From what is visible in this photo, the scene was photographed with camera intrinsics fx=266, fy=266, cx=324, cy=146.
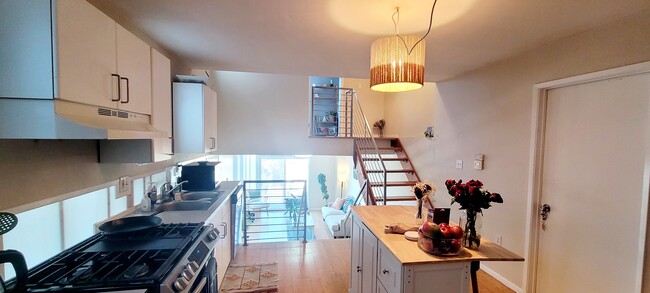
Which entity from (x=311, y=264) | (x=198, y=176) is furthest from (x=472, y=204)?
(x=198, y=176)

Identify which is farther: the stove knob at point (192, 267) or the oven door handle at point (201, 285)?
the oven door handle at point (201, 285)

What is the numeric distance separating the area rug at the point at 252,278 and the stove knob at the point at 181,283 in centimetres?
165

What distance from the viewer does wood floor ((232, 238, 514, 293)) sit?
9.34ft

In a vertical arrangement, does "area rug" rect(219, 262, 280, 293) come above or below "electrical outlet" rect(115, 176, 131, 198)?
below

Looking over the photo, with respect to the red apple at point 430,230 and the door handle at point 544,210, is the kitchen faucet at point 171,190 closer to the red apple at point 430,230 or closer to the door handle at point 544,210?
the red apple at point 430,230

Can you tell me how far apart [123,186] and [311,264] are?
2.29 m

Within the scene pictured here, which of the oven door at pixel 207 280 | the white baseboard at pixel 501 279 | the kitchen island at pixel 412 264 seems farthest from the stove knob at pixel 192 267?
the white baseboard at pixel 501 279

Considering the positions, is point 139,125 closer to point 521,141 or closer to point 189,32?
point 189,32

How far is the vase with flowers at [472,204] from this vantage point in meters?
1.59

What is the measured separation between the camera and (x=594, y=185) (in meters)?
2.05

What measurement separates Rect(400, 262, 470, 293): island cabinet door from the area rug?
5.95ft

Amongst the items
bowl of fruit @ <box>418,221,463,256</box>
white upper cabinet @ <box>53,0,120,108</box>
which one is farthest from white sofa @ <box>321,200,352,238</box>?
white upper cabinet @ <box>53,0,120,108</box>

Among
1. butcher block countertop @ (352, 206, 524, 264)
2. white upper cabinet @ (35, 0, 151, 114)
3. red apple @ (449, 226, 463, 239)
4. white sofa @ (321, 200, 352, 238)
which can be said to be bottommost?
white sofa @ (321, 200, 352, 238)

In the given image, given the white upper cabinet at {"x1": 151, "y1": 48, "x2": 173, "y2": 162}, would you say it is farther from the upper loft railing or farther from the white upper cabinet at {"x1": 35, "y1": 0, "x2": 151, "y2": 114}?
the upper loft railing
